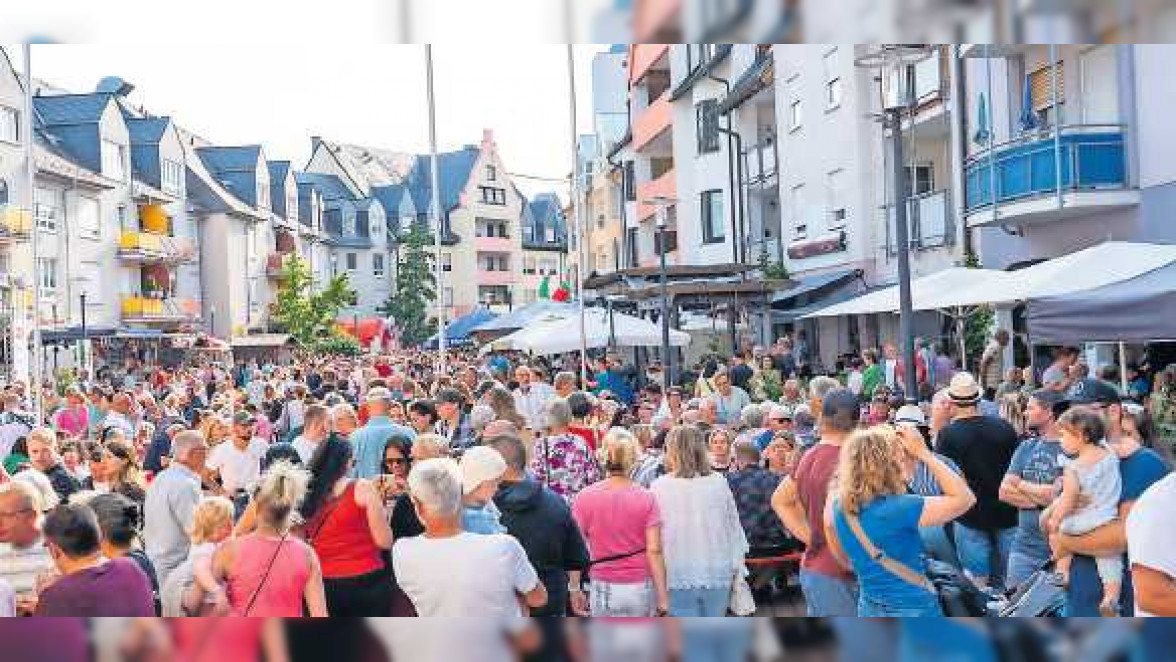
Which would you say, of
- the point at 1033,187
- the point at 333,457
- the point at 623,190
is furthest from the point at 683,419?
the point at 623,190

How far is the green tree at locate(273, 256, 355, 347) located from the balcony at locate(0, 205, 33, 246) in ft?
70.9

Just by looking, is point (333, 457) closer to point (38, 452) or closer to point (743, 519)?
point (743, 519)

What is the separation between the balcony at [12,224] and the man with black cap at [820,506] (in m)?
40.7

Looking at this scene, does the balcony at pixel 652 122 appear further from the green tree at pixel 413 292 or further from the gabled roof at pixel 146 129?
the green tree at pixel 413 292

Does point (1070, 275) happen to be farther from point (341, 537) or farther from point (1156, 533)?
point (1156, 533)

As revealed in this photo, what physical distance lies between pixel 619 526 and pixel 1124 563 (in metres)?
2.38

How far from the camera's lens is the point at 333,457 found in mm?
6773

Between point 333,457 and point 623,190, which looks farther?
point 623,190

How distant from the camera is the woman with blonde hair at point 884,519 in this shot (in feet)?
18.4

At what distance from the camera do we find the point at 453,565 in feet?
16.1

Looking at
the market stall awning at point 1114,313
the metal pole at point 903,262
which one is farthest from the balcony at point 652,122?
the market stall awning at point 1114,313

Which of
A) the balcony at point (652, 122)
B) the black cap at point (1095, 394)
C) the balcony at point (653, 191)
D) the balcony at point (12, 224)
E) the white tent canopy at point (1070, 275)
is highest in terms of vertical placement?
the balcony at point (652, 122)

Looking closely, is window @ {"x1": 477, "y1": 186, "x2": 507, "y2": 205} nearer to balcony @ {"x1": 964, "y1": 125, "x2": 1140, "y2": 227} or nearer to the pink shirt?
balcony @ {"x1": 964, "y1": 125, "x2": 1140, "y2": 227}

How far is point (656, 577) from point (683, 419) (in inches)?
144
